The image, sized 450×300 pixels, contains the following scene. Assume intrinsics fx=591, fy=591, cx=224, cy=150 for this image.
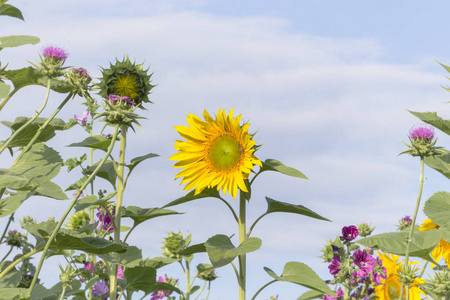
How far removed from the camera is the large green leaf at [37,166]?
9.45ft

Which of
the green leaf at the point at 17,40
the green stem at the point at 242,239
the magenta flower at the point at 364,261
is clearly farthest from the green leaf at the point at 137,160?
the magenta flower at the point at 364,261

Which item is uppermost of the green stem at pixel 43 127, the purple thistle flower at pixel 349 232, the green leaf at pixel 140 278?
the green stem at pixel 43 127

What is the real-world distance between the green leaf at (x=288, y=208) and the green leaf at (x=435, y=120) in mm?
863

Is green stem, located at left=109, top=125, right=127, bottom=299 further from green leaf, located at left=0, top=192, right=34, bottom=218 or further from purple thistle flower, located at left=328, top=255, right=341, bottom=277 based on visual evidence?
purple thistle flower, located at left=328, top=255, right=341, bottom=277

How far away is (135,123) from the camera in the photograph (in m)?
3.02

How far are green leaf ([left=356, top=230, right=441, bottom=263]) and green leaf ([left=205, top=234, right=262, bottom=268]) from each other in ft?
1.87

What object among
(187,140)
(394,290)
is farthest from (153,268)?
(394,290)

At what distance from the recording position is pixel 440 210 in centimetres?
345

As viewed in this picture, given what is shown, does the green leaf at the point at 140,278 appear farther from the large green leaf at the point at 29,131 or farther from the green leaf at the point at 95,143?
the large green leaf at the point at 29,131

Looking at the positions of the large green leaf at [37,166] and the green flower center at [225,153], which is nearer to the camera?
the large green leaf at [37,166]

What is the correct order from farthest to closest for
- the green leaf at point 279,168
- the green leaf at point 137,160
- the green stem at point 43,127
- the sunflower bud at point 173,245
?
1. the sunflower bud at point 173,245
2. the green leaf at point 137,160
3. the green leaf at point 279,168
4. the green stem at point 43,127

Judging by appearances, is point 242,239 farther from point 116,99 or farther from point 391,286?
point 391,286

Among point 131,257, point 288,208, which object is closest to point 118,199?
point 131,257

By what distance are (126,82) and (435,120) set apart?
1.83m
